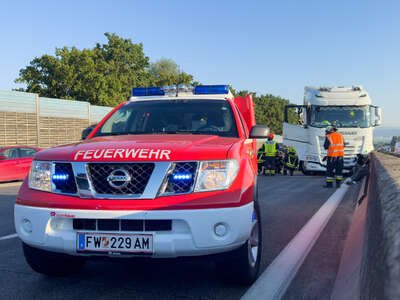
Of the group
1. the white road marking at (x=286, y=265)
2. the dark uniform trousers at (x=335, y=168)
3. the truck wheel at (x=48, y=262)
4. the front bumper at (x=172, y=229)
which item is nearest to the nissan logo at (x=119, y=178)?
the front bumper at (x=172, y=229)

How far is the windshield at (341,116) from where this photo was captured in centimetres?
1805

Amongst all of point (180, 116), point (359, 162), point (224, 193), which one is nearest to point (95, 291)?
point (224, 193)

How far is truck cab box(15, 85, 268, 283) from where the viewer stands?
3.30 m

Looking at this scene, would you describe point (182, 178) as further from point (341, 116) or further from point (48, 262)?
point (341, 116)

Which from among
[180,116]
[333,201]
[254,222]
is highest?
[180,116]

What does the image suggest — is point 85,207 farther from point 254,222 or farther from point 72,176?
point 254,222

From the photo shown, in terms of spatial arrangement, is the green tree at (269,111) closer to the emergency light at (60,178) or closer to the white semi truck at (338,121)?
the white semi truck at (338,121)

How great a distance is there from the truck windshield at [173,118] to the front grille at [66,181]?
131 centimetres

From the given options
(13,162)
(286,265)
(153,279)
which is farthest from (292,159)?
(153,279)

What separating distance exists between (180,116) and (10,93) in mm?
20533

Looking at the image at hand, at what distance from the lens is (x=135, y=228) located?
132 inches

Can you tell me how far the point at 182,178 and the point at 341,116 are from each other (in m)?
16.0

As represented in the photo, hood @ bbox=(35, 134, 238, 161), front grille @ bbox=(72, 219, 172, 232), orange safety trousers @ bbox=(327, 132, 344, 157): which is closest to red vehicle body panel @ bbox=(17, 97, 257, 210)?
hood @ bbox=(35, 134, 238, 161)

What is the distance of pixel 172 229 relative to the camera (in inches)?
130
